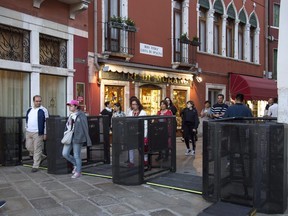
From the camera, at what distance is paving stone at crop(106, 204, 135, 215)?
4945 millimetres

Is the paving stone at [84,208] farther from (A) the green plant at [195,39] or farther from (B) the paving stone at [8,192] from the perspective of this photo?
(A) the green plant at [195,39]

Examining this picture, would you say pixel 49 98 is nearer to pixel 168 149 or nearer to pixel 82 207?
pixel 168 149

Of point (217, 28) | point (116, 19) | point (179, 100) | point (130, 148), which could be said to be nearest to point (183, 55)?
point (179, 100)

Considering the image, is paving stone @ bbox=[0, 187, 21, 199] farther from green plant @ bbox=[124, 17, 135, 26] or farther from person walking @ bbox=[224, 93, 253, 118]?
green plant @ bbox=[124, 17, 135, 26]

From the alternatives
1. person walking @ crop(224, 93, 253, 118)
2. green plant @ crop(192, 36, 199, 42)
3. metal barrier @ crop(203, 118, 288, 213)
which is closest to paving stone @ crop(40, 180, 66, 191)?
metal barrier @ crop(203, 118, 288, 213)

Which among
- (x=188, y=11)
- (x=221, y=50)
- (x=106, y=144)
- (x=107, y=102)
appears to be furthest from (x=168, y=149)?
(x=221, y=50)

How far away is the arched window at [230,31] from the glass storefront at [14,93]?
1232 cm

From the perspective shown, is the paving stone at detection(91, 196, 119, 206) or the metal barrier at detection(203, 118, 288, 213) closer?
the metal barrier at detection(203, 118, 288, 213)

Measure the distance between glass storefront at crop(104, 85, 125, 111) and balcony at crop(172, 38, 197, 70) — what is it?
129 inches

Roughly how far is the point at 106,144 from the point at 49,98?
10.6ft

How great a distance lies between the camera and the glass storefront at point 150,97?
14352 millimetres

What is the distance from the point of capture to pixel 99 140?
8.66m

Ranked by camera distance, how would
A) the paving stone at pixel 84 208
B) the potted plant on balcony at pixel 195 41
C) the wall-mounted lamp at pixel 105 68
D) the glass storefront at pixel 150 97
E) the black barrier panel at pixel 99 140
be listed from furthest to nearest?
the potted plant on balcony at pixel 195 41 → the glass storefront at pixel 150 97 → the wall-mounted lamp at pixel 105 68 → the black barrier panel at pixel 99 140 → the paving stone at pixel 84 208

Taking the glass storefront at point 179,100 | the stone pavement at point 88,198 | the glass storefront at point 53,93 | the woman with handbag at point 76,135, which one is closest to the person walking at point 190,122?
the woman with handbag at point 76,135
